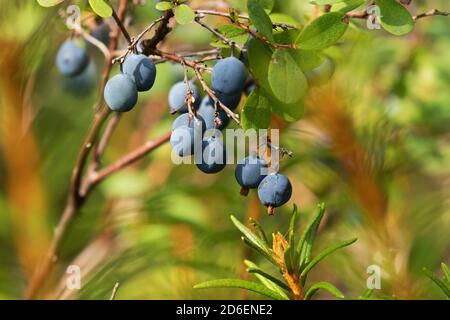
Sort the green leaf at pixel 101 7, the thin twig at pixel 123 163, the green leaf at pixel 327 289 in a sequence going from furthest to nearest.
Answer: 1. the thin twig at pixel 123 163
2. the green leaf at pixel 101 7
3. the green leaf at pixel 327 289

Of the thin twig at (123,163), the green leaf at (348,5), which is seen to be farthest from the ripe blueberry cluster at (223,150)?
the thin twig at (123,163)

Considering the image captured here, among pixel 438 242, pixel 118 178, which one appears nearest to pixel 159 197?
pixel 118 178

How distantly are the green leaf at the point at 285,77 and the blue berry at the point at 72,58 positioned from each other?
0.42 metres

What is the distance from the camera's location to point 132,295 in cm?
113

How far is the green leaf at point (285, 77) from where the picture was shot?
0.66 meters

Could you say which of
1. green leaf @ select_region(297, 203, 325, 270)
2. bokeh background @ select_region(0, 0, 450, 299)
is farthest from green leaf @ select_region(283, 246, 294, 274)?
bokeh background @ select_region(0, 0, 450, 299)

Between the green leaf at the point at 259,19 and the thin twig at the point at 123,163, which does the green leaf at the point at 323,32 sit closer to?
the green leaf at the point at 259,19

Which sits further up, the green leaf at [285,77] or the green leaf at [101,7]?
the green leaf at [101,7]

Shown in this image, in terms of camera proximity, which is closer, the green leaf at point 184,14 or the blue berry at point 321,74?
the green leaf at point 184,14

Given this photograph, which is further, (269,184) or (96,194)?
(96,194)

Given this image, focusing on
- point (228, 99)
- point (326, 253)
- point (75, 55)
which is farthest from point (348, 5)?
point (75, 55)

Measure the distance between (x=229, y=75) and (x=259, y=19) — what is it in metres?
0.06
